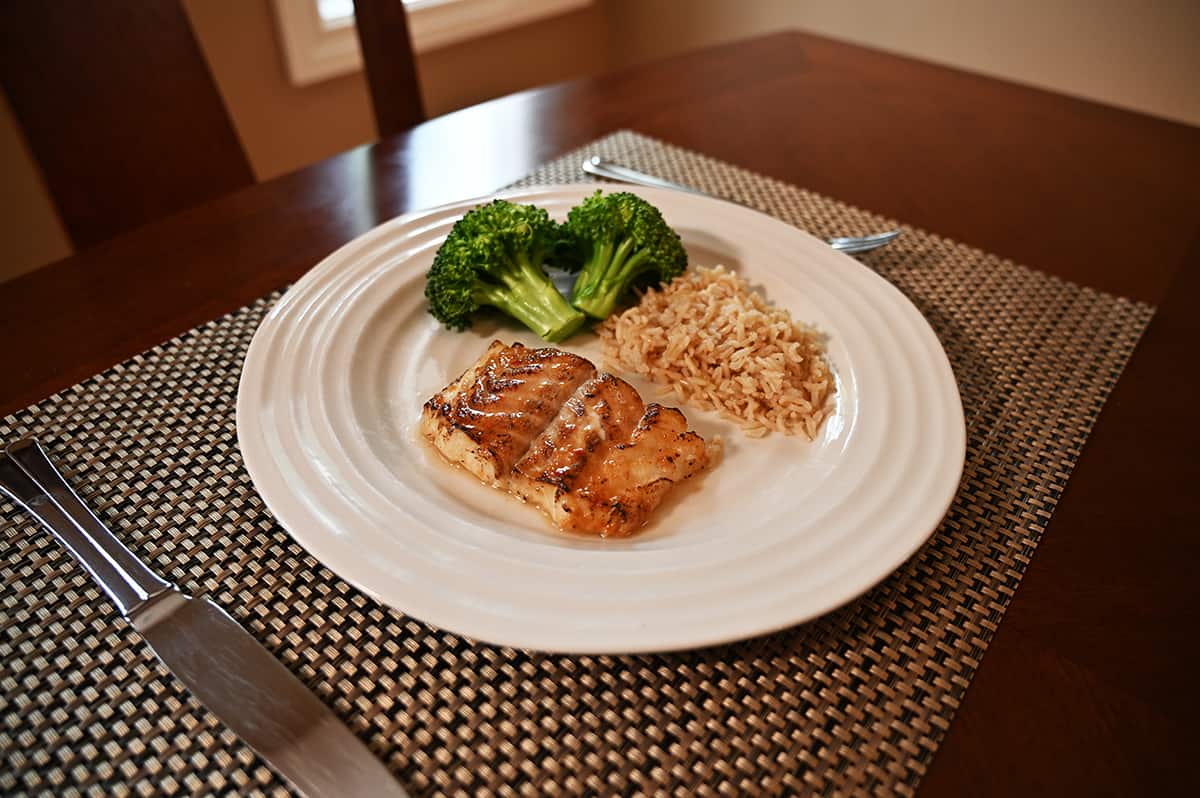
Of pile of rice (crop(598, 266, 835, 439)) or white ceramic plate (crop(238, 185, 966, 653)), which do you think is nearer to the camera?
white ceramic plate (crop(238, 185, 966, 653))

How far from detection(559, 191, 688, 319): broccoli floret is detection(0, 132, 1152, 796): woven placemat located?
0.62m

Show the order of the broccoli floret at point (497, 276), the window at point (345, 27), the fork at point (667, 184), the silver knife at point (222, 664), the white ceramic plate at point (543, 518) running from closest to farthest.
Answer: the silver knife at point (222, 664), the white ceramic plate at point (543, 518), the broccoli floret at point (497, 276), the fork at point (667, 184), the window at point (345, 27)

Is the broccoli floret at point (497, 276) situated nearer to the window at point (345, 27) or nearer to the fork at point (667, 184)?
the fork at point (667, 184)

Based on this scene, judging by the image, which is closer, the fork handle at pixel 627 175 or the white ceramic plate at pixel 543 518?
the white ceramic plate at pixel 543 518

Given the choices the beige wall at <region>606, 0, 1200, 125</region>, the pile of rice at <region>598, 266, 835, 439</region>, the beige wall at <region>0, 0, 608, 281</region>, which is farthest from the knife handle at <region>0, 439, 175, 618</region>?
the beige wall at <region>606, 0, 1200, 125</region>

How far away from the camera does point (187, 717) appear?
0.90 m

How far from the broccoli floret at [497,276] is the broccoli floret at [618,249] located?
0.06 metres

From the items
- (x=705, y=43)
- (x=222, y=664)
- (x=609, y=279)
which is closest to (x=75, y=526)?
(x=222, y=664)

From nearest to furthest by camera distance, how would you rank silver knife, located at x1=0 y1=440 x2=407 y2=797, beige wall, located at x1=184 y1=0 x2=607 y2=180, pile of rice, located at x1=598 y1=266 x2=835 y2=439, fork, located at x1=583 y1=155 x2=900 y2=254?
1. silver knife, located at x1=0 y1=440 x2=407 y2=797
2. pile of rice, located at x1=598 y1=266 x2=835 y2=439
3. fork, located at x1=583 y1=155 x2=900 y2=254
4. beige wall, located at x1=184 y1=0 x2=607 y2=180

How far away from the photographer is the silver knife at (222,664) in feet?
2.77

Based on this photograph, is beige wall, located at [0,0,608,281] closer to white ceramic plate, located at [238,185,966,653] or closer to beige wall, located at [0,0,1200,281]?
beige wall, located at [0,0,1200,281]

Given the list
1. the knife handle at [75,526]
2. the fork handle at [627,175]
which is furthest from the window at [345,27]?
the knife handle at [75,526]

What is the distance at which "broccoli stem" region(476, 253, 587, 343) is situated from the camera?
1.49 metres

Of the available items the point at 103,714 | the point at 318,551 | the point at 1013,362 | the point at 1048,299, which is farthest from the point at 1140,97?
the point at 103,714
